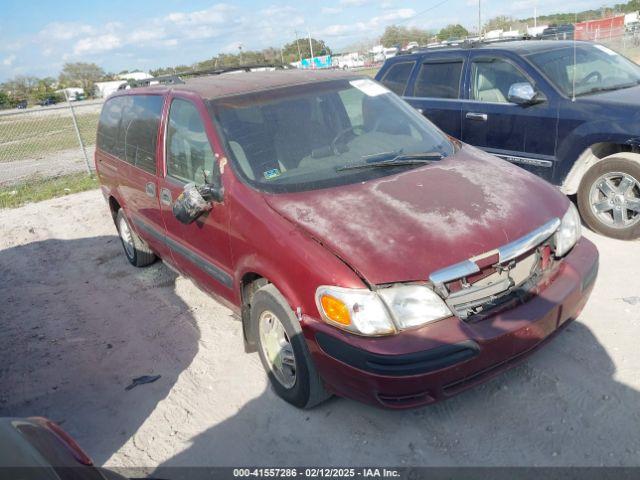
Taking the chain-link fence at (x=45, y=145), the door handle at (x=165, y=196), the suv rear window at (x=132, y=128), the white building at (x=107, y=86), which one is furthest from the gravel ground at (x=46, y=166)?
the door handle at (x=165, y=196)

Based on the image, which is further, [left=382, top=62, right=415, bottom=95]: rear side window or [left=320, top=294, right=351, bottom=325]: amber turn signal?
[left=382, top=62, right=415, bottom=95]: rear side window

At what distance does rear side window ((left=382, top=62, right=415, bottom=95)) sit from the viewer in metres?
6.75

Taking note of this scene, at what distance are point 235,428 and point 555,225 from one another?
7.13 ft

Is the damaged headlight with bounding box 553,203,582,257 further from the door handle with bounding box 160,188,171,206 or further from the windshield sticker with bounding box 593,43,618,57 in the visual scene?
the windshield sticker with bounding box 593,43,618,57

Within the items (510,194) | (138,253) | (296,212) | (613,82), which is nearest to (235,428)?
(296,212)

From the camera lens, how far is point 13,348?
4.23 m

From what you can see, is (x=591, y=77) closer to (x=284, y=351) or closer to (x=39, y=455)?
(x=284, y=351)

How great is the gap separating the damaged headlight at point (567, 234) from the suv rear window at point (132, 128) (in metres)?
3.00

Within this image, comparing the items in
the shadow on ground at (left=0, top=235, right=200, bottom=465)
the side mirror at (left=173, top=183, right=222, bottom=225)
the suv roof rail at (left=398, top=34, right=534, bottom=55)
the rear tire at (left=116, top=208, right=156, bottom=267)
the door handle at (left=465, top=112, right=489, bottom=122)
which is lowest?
the shadow on ground at (left=0, top=235, right=200, bottom=465)

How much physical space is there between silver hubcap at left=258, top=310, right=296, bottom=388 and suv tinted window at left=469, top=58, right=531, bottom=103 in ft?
12.7

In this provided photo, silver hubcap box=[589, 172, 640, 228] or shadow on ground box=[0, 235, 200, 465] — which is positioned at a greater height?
silver hubcap box=[589, 172, 640, 228]

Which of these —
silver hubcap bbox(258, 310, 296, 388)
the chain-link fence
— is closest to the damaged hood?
silver hubcap bbox(258, 310, 296, 388)

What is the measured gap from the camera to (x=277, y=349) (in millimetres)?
3098

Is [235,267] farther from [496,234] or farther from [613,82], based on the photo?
[613,82]
